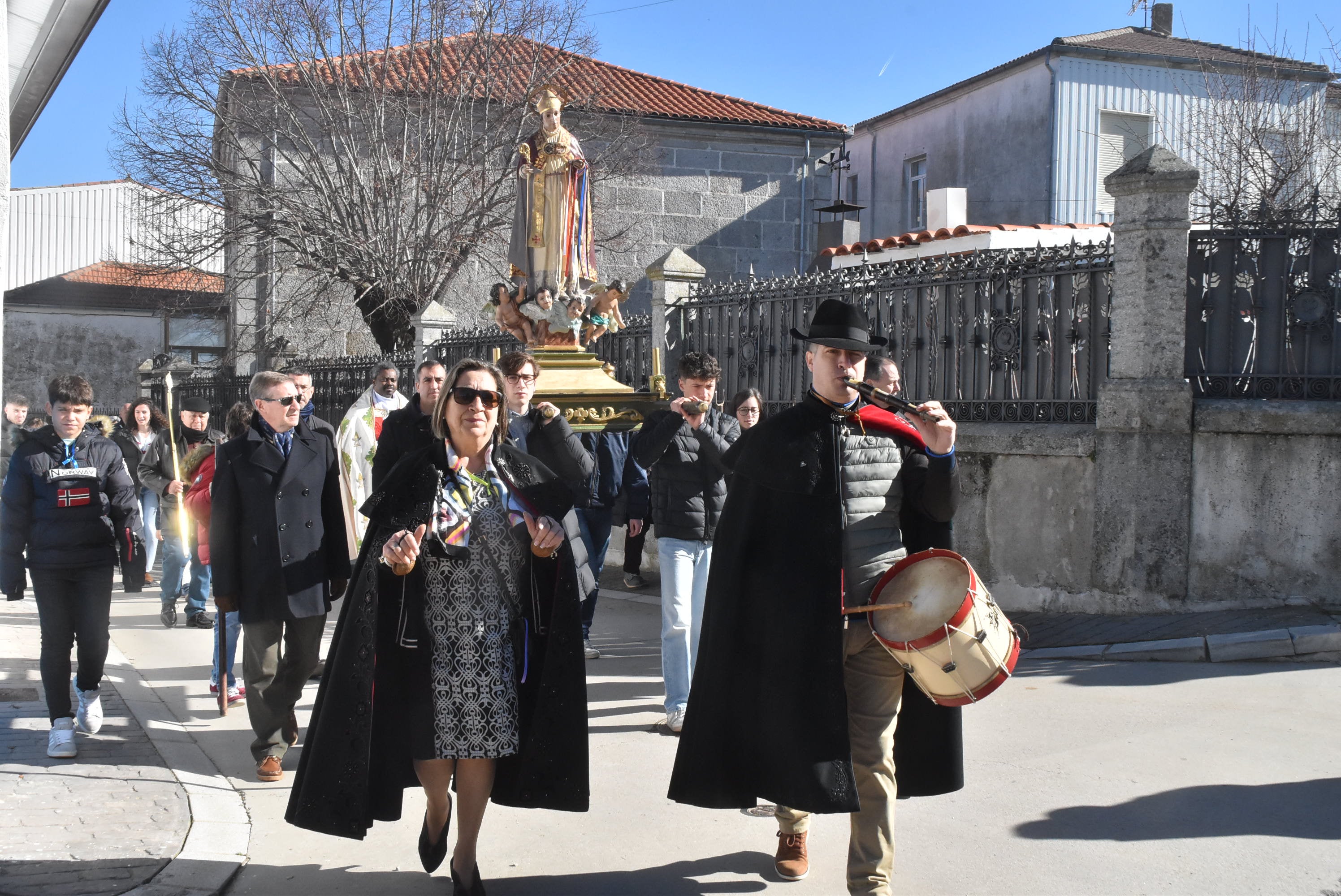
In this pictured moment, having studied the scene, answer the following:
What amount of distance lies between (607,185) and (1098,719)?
2005 cm

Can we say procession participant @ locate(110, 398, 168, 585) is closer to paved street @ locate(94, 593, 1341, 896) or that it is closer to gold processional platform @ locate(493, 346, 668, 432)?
gold processional platform @ locate(493, 346, 668, 432)

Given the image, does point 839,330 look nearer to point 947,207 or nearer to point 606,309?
point 606,309

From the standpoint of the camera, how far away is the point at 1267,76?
68.7 feet

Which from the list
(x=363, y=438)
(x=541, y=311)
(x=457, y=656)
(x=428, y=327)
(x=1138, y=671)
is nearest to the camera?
(x=457, y=656)

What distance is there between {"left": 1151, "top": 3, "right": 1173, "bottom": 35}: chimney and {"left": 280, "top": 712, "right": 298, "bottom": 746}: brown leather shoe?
28391mm

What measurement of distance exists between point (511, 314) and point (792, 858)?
21.5 feet

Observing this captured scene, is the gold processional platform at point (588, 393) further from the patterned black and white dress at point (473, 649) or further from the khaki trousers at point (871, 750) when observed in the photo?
the khaki trousers at point (871, 750)

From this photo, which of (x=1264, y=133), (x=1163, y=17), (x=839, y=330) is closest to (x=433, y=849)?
(x=839, y=330)

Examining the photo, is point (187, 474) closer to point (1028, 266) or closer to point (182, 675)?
point (182, 675)

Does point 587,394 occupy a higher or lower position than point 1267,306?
lower

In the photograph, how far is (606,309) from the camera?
10.1 metres

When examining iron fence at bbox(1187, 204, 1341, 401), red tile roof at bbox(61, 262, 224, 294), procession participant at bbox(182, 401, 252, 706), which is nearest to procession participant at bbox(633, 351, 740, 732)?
procession participant at bbox(182, 401, 252, 706)

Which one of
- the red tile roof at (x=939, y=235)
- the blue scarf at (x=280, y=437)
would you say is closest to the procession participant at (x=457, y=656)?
the blue scarf at (x=280, y=437)

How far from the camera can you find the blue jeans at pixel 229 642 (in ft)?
20.5
